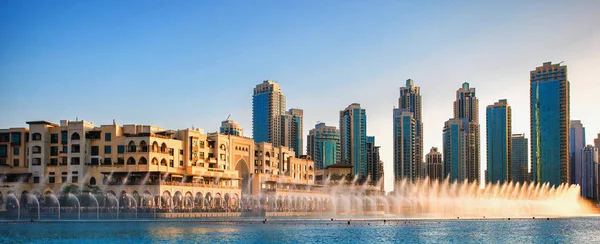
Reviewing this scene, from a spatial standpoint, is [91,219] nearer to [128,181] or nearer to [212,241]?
[128,181]

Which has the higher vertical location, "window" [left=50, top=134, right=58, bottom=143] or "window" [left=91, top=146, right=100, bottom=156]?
"window" [left=50, top=134, right=58, bottom=143]

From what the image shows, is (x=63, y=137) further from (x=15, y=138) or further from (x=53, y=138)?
(x=15, y=138)

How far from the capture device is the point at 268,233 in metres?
96.2

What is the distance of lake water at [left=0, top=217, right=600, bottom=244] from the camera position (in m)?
85.8

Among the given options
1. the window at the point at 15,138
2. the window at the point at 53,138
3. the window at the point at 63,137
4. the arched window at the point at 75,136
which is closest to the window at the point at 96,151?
the arched window at the point at 75,136

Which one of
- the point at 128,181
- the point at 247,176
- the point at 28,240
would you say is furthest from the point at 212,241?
the point at 247,176

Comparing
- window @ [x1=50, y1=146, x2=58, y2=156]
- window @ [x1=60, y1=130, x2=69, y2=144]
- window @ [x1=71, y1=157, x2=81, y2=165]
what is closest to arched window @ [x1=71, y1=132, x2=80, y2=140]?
window @ [x1=60, y1=130, x2=69, y2=144]

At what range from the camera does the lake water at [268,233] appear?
8575 centimetres

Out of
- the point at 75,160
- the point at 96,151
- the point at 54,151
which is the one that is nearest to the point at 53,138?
the point at 54,151

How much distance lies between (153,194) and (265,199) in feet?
126

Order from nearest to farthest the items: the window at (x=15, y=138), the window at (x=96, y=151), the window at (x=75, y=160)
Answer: the window at (x=75, y=160), the window at (x=96, y=151), the window at (x=15, y=138)

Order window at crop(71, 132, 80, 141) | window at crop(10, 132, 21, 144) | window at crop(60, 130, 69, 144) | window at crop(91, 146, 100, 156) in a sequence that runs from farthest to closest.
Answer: window at crop(10, 132, 21, 144)
window at crop(60, 130, 69, 144)
window at crop(71, 132, 80, 141)
window at crop(91, 146, 100, 156)

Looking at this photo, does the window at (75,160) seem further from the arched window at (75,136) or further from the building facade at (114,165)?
the arched window at (75,136)

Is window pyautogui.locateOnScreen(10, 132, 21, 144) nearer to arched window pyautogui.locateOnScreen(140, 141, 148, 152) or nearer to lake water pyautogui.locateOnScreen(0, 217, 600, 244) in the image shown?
arched window pyautogui.locateOnScreen(140, 141, 148, 152)
